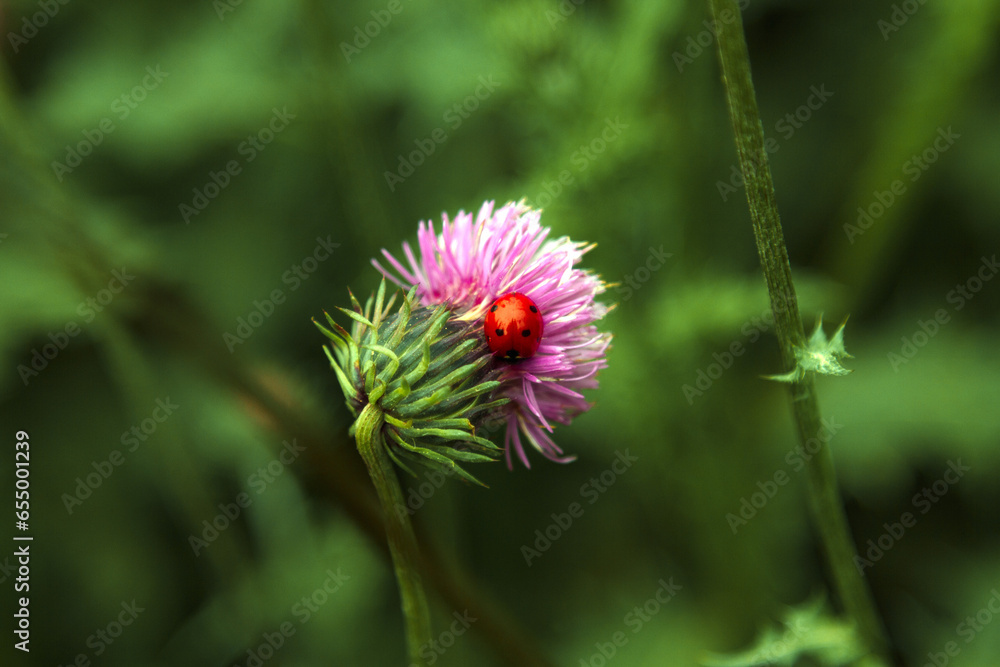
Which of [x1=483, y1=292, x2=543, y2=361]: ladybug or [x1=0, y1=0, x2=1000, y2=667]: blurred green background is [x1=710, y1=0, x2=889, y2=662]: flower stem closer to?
[x1=483, y1=292, x2=543, y2=361]: ladybug

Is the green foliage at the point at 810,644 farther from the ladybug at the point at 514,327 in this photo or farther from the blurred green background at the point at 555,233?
the ladybug at the point at 514,327

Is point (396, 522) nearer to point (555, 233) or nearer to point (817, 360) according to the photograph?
point (817, 360)

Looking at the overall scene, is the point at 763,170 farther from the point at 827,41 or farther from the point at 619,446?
the point at 827,41

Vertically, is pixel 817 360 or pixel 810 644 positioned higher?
pixel 817 360

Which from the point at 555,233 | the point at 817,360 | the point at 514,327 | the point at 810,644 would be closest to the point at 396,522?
the point at 514,327

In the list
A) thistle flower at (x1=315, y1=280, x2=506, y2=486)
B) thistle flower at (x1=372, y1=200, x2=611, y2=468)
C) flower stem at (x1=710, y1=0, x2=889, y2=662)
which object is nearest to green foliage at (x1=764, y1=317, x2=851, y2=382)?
flower stem at (x1=710, y1=0, x2=889, y2=662)

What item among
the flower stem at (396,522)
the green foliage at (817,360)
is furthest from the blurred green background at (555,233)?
the green foliage at (817,360)
